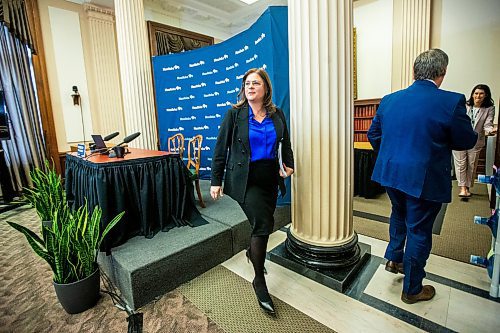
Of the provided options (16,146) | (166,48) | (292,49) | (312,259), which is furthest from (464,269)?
(166,48)

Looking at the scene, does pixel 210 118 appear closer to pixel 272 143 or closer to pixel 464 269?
pixel 272 143

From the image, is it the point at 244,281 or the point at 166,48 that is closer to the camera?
the point at 244,281

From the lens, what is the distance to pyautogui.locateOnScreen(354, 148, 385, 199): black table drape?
3664 mm

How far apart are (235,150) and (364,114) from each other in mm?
5048

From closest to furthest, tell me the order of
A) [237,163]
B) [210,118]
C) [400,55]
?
[237,163] → [210,118] → [400,55]

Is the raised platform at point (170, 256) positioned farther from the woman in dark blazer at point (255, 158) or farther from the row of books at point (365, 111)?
the row of books at point (365, 111)

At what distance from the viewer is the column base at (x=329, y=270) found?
1718 millimetres

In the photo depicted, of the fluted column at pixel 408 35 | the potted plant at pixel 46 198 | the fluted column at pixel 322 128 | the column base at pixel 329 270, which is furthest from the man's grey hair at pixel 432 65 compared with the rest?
the fluted column at pixel 408 35

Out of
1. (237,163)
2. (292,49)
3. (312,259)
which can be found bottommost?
(312,259)

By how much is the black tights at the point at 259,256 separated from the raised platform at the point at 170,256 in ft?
1.85

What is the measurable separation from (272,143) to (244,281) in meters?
1.01

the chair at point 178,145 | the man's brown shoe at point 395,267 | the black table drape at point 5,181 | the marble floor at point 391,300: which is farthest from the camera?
the black table drape at point 5,181

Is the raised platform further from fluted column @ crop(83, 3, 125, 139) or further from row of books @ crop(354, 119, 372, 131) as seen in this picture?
row of books @ crop(354, 119, 372, 131)

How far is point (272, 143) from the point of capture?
4.94 feet
